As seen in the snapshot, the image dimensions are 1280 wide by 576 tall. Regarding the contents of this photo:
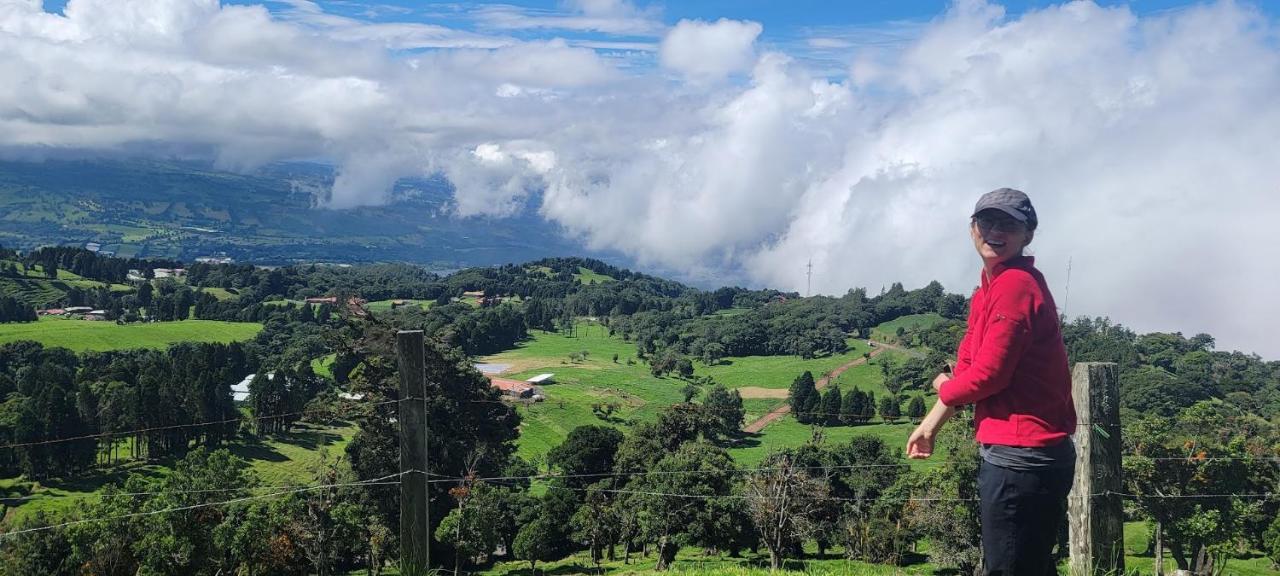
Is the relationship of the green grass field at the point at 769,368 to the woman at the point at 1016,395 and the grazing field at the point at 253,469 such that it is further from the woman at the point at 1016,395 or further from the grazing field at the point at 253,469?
the woman at the point at 1016,395

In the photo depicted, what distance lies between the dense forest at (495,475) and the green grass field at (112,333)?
5094 millimetres

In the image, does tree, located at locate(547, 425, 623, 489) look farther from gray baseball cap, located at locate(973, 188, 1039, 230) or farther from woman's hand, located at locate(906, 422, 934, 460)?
gray baseball cap, located at locate(973, 188, 1039, 230)

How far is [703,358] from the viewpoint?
10844 centimetres

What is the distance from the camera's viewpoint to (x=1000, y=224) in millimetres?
3703

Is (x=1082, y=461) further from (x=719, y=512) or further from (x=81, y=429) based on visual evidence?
(x=81, y=429)

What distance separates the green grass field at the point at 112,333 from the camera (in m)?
74.8

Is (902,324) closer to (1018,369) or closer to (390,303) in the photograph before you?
(390,303)

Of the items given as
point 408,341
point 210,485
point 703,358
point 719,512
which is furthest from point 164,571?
point 703,358

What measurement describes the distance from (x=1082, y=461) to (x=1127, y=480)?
21.4 m

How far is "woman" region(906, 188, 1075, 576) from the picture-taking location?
3525 millimetres

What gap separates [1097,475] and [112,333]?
94141 millimetres

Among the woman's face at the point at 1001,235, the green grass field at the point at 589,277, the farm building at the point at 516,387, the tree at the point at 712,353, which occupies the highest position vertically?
the green grass field at the point at 589,277

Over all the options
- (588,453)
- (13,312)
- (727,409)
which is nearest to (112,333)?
(13,312)

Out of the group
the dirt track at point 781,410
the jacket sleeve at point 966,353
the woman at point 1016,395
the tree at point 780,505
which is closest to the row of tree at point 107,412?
the tree at point 780,505
